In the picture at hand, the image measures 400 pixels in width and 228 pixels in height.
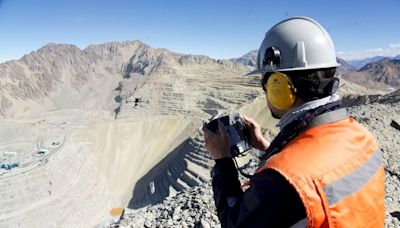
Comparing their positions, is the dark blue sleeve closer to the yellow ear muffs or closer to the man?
the man

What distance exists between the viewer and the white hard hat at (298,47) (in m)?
1.88

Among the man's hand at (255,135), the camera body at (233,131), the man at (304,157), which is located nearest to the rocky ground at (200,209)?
the man's hand at (255,135)

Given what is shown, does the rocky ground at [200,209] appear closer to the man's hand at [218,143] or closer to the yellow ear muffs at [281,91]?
the man's hand at [218,143]

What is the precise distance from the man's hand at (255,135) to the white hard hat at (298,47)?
61 cm

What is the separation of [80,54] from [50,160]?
121m

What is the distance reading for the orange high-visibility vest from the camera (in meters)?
1.42

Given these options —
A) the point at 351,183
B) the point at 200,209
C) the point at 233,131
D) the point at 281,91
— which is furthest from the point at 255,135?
the point at 200,209

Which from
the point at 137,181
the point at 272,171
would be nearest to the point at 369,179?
the point at 272,171

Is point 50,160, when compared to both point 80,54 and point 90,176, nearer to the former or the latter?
point 90,176

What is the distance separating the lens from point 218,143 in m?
1.96

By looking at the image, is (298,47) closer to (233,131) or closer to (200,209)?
(233,131)

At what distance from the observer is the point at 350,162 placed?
157 cm

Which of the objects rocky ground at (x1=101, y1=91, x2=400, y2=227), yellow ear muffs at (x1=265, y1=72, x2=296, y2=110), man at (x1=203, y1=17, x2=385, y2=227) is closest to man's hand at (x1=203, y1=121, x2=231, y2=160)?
man at (x1=203, y1=17, x2=385, y2=227)

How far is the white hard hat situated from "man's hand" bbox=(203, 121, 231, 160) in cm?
41
